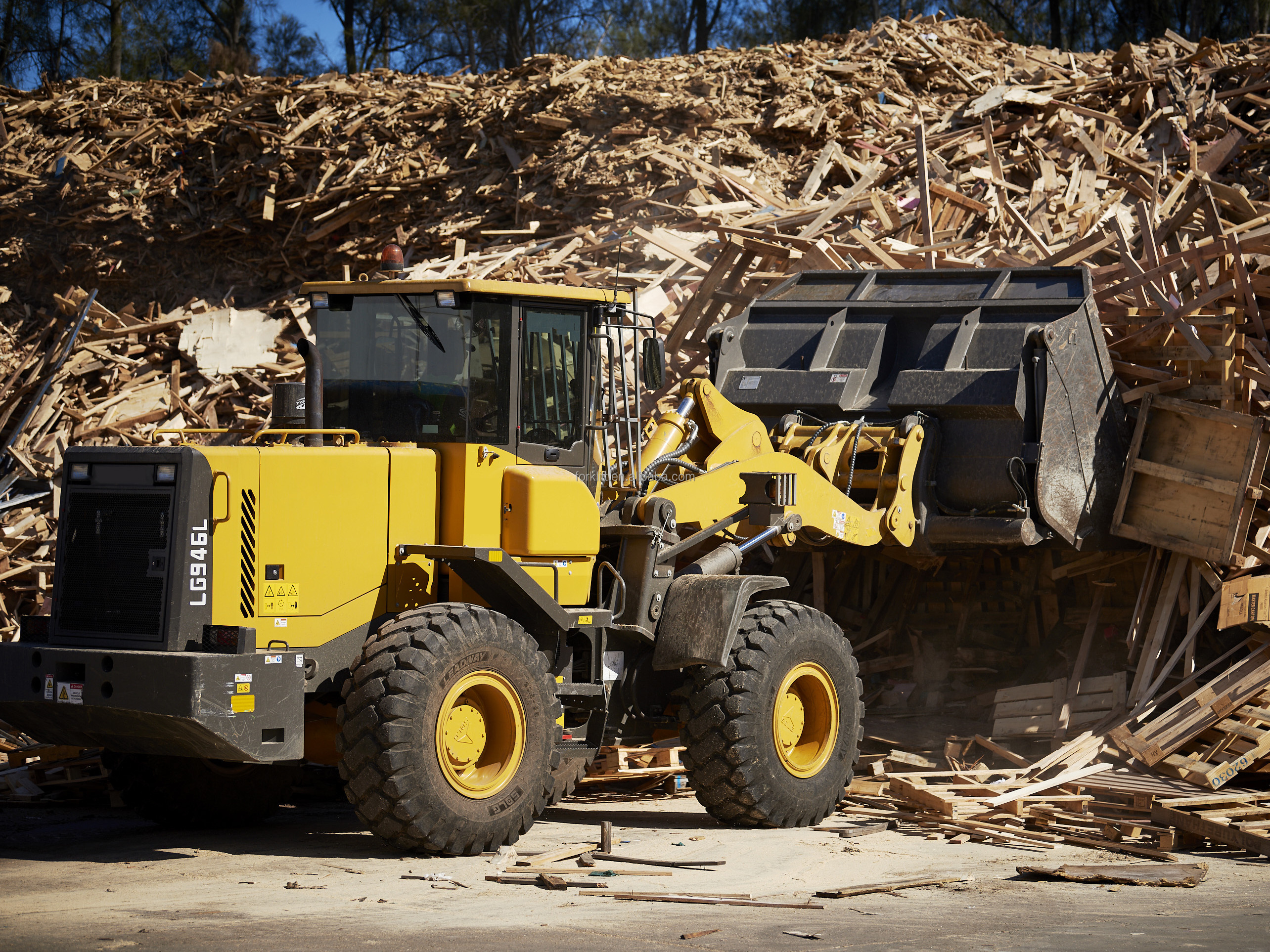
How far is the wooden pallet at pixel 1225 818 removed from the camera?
26.0 feet

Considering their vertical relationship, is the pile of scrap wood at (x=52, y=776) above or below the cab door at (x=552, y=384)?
below

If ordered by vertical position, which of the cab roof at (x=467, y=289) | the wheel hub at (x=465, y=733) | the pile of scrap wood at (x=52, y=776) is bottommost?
the pile of scrap wood at (x=52, y=776)

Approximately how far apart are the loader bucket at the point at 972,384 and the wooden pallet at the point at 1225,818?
229cm

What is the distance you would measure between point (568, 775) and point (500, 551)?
1846mm

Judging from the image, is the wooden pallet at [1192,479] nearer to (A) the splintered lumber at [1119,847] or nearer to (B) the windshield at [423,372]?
(A) the splintered lumber at [1119,847]

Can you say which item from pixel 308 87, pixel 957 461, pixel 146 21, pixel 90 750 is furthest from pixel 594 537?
pixel 146 21

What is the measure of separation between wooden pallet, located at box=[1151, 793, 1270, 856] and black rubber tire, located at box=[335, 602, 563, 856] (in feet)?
11.7

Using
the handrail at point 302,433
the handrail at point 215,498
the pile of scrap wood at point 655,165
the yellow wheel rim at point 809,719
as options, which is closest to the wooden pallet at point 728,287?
the pile of scrap wood at point 655,165

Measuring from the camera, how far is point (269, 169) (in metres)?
20.4

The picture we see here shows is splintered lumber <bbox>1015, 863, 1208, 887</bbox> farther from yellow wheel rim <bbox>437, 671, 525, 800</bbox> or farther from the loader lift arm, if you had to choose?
the loader lift arm

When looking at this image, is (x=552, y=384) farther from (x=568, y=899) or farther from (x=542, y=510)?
(x=568, y=899)

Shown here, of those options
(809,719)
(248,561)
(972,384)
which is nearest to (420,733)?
(248,561)

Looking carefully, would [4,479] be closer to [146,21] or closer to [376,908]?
[376,908]

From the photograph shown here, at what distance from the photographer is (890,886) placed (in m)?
7.04
